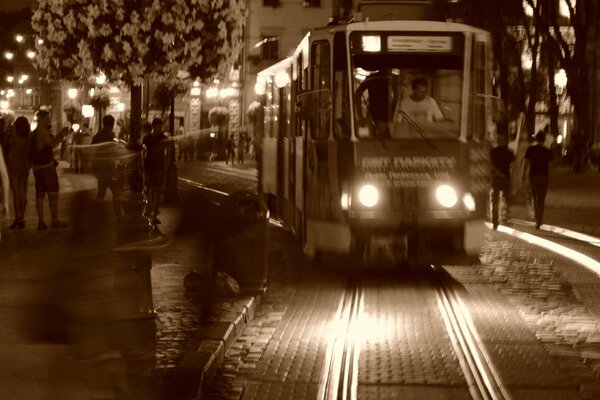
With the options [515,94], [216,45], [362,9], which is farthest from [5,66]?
[362,9]

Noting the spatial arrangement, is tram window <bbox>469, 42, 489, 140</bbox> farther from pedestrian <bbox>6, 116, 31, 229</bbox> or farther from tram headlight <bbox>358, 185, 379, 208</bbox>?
pedestrian <bbox>6, 116, 31, 229</bbox>

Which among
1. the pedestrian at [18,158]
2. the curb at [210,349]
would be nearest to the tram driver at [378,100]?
the curb at [210,349]

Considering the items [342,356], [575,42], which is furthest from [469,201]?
[575,42]

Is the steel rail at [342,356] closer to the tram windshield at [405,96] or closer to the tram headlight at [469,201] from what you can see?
the tram headlight at [469,201]

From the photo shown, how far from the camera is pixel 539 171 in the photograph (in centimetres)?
2180

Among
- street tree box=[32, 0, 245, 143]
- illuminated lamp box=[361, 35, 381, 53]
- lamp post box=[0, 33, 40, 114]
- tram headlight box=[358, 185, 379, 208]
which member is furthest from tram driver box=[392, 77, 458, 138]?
lamp post box=[0, 33, 40, 114]

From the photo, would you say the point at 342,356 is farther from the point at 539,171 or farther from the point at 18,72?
the point at 18,72

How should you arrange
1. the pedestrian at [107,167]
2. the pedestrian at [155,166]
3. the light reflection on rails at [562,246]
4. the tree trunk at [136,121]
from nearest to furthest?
1. the pedestrian at [107,167]
2. the light reflection on rails at [562,246]
3. the pedestrian at [155,166]
4. the tree trunk at [136,121]

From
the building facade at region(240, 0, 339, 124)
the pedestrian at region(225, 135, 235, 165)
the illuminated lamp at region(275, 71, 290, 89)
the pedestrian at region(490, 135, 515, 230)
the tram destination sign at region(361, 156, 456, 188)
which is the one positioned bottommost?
the pedestrian at region(225, 135, 235, 165)

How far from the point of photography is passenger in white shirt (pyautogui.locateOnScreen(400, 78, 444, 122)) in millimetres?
14383

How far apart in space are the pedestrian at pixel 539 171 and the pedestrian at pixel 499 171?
50cm

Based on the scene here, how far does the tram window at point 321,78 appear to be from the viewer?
14.5 metres

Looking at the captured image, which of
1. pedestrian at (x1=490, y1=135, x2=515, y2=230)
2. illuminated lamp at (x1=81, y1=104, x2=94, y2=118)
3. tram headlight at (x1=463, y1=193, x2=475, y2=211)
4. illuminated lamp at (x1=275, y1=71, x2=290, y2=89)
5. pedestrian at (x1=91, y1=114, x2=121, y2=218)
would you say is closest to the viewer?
pedestrian at (x1=91, y1=114, x2=121, y2=218)

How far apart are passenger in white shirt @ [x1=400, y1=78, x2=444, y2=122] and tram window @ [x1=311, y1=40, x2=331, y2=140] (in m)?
0.96
